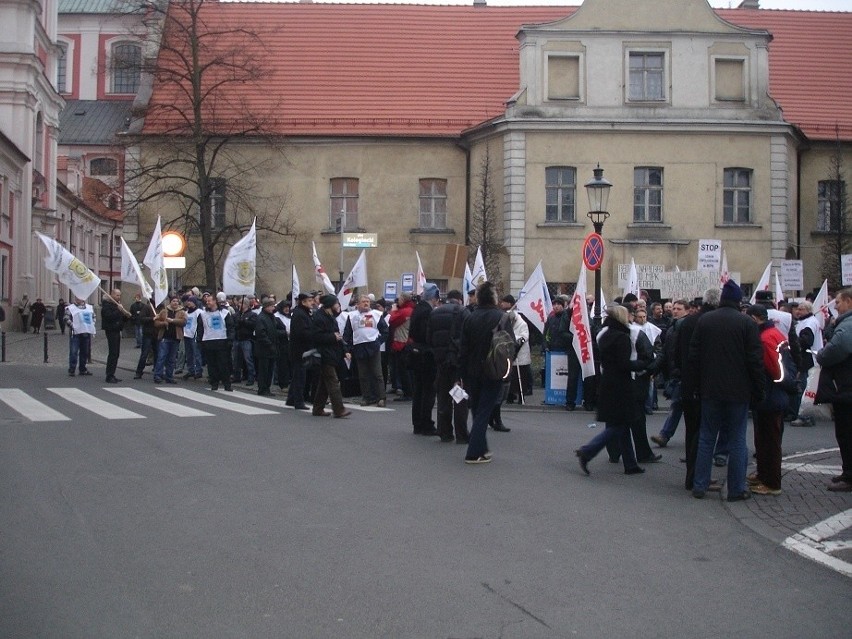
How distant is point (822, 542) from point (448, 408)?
19.2 feet

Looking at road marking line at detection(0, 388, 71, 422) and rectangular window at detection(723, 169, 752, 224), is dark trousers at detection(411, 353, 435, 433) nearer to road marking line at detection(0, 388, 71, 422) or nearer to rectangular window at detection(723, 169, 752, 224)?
road marking line at detection(0, 388, 71, 422)

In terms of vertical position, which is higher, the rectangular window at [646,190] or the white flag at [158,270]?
the rectangular window at [646,190]

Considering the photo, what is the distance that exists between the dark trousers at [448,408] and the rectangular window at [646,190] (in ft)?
79.5

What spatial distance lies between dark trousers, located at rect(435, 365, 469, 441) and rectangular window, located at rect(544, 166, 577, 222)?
23.4 m

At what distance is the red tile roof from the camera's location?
128 feet

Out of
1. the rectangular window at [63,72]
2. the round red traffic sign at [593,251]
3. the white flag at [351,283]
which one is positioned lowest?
the white flag at [351,283]

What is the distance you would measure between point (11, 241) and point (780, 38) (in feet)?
113

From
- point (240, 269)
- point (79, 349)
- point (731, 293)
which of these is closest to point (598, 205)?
point (240, 269)

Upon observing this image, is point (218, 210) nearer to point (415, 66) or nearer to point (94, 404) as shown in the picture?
point (415, 66)

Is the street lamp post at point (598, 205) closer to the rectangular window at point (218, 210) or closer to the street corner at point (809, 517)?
the street corner at point (809, 517)

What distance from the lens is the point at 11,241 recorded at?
48844mm

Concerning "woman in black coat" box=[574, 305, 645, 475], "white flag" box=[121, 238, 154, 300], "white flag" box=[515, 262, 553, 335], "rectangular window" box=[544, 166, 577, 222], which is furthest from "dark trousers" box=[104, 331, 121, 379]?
"rectangular window" box=[544, 166, 577, 222]

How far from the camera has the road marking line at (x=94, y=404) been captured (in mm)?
15406

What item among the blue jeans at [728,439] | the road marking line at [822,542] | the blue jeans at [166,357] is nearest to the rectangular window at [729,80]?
the blue jeans at [166,357]
